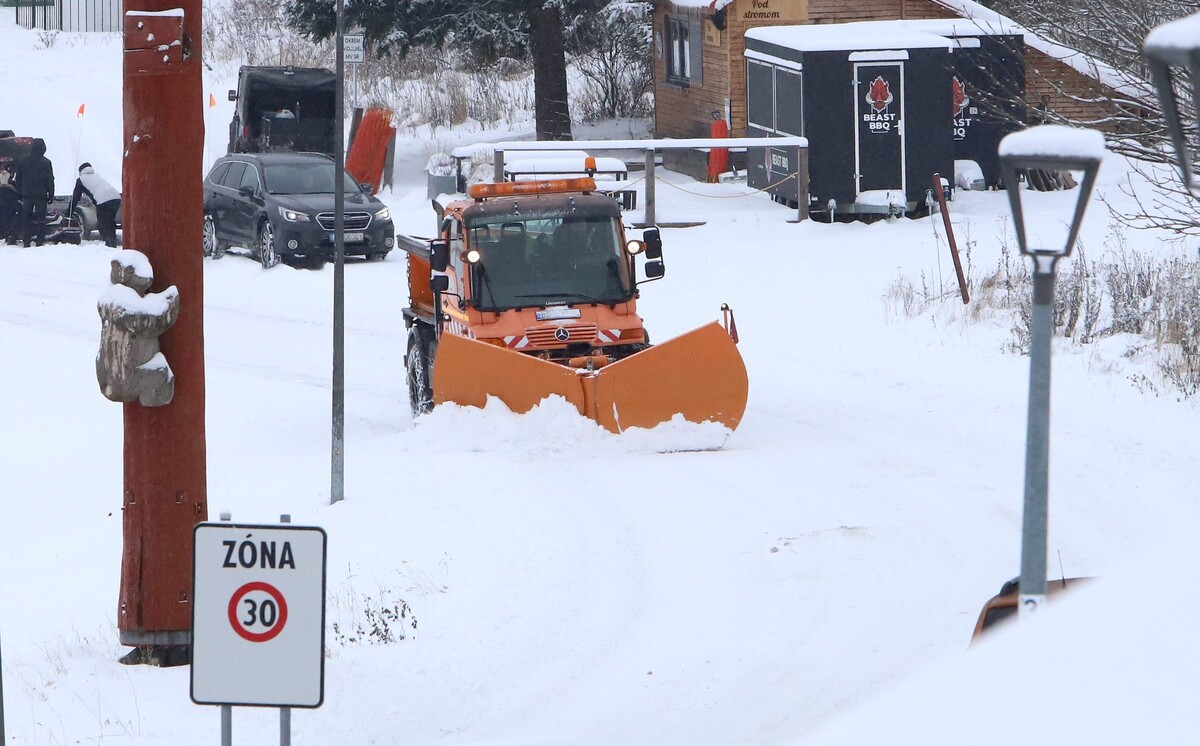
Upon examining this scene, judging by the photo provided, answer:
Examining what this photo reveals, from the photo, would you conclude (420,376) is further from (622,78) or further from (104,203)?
(622,78)

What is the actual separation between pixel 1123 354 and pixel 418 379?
6728 mm

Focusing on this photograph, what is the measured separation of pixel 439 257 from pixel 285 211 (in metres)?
10.9

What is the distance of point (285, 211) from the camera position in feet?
76.5

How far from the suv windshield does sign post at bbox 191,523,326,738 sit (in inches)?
747

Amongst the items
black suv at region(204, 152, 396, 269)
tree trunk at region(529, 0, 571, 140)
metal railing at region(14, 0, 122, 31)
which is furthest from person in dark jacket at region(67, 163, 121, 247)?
metal railing at region(14, 0, 122, 31)

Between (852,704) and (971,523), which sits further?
(971,523)

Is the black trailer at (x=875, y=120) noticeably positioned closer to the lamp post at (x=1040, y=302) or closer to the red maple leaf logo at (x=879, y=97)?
the red maple leaf logo at (x=879, y=97)

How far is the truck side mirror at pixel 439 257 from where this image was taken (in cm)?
1297

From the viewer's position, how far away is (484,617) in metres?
8.94

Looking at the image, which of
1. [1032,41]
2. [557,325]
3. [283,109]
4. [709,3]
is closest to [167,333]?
[557,325]

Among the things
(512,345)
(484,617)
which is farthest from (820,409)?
(484,617)

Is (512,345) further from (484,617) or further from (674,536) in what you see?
(484,617)

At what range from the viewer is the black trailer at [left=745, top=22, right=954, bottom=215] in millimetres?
24938

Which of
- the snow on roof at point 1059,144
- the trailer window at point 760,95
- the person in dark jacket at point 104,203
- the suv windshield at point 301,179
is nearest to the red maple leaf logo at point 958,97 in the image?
the trailer window at point 760,95
